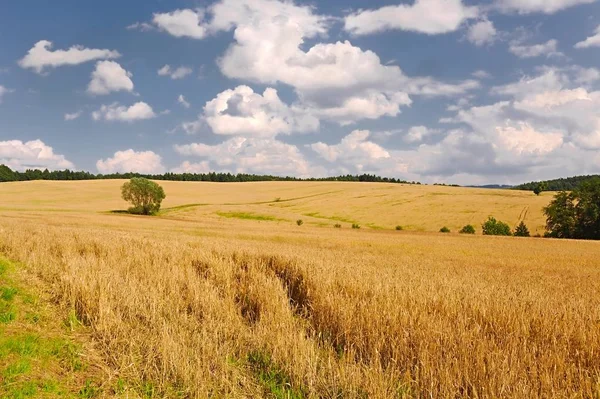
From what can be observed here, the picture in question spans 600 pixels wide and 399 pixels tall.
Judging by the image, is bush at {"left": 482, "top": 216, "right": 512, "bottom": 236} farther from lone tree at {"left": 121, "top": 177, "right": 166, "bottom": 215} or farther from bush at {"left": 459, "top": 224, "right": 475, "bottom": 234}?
lone tree at {"left": 121, "top": 177, "right": 166, "bottom": 215}

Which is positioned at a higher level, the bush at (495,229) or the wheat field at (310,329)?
the wheat field at (310,329)

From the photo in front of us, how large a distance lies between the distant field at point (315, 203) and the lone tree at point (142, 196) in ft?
11.5

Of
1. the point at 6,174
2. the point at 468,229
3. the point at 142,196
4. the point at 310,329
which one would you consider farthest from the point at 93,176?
the point at 310,329

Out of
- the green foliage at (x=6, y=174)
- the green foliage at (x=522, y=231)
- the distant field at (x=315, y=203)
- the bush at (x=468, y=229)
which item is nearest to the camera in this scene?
the green foliage at (x=522, y=231)

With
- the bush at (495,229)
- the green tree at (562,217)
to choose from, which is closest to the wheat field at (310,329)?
the bush at (495,229)

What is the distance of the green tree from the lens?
64.2 metres

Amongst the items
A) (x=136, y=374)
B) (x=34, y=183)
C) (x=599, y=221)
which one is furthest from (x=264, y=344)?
(x=34, y=183)

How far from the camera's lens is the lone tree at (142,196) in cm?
8019

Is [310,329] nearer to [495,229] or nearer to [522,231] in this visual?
[495,229]

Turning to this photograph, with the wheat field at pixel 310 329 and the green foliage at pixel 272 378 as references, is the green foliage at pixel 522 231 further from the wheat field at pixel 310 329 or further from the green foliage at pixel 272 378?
the green foliage at pixel 272 378

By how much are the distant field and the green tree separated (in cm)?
357

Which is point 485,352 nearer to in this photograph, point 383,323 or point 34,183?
point 383,323

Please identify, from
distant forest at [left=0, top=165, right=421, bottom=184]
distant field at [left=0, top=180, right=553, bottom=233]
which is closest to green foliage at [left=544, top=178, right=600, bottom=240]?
distant field at [left=0, top=180, right=553, bottom=233]

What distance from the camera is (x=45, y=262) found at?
Result: 38.9ft
